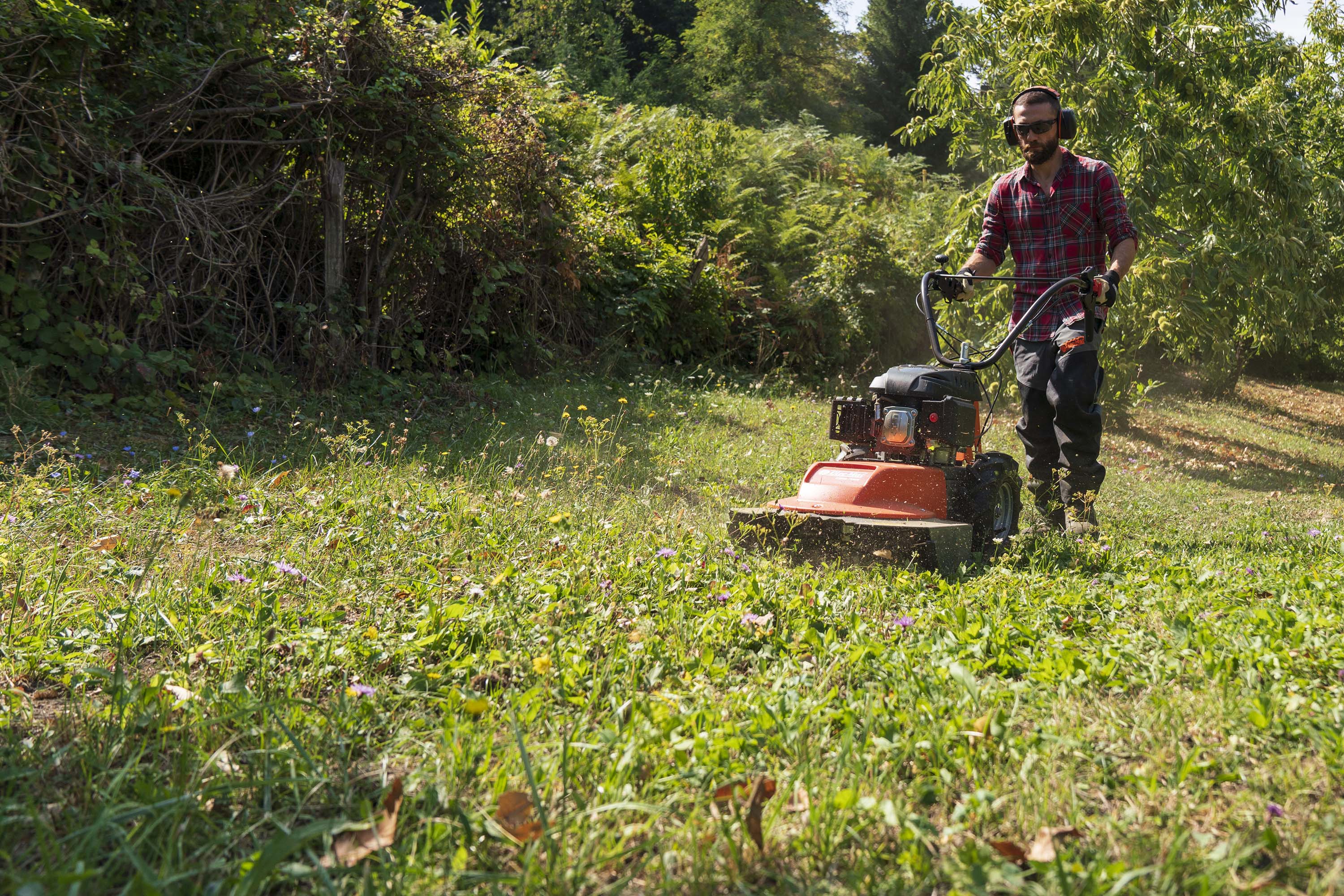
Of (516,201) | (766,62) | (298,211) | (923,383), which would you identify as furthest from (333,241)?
(766,62)

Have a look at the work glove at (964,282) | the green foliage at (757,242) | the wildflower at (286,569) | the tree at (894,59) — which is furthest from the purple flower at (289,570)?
the tree at (894,59)

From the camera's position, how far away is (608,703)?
2.49m

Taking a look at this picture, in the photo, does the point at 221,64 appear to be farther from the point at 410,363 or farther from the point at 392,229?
the point at 410,363

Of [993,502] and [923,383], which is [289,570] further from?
[993,502]

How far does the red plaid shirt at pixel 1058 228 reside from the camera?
4621mm

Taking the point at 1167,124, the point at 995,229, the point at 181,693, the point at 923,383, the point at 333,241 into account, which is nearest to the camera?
the point at 181,693

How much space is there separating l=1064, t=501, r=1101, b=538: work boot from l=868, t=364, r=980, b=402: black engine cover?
2.93 feet

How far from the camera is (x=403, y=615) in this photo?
10.0 feet

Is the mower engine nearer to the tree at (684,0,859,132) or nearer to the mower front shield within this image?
the mower front shield

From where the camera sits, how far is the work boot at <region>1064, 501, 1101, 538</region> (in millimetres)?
4750

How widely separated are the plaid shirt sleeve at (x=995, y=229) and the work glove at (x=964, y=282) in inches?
7.5

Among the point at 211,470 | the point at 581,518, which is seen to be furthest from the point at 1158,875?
the point at 211,470

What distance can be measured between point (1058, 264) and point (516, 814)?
13.2 ft

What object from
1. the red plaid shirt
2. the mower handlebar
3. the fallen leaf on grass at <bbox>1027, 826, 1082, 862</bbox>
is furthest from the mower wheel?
the fallen leaf on grass at <bbox>1027, 826, 1082, 862</bbox>
